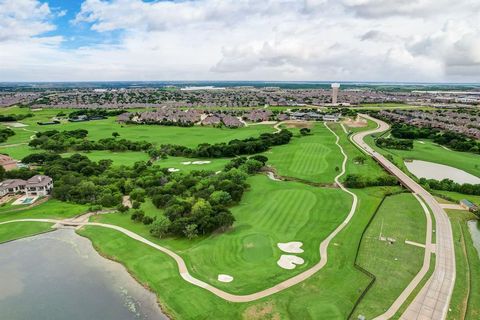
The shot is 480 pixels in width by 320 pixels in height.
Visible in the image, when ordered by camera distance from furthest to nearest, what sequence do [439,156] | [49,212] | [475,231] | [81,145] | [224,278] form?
[81,145] → [439,156] → [49,212] → [475,231] → [224,278]

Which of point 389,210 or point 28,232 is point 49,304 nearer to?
point 28,232

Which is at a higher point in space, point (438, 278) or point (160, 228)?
point (160, 228)

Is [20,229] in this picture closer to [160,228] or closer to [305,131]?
[160,228]

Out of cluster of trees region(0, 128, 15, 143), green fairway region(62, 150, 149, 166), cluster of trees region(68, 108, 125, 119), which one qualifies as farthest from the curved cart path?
cluster of trees region(68, 108, 125, 119)

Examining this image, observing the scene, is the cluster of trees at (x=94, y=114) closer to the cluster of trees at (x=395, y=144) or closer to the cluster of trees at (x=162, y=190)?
the cluster of trees at (x=162, y=190)

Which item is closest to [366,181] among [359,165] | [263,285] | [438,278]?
[359,165]

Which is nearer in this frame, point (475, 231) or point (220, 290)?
point (220, 290)

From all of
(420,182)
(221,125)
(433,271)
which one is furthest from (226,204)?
(221,125)
